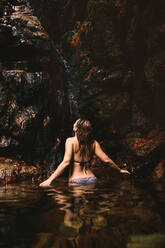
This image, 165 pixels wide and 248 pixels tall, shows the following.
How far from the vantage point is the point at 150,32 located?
8.54 metres

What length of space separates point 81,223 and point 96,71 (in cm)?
751

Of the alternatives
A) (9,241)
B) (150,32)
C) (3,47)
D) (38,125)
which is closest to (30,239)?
(9,241)

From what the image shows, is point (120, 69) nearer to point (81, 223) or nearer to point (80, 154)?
point (80, 154)

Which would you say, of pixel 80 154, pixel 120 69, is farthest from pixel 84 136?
pixel 120 69

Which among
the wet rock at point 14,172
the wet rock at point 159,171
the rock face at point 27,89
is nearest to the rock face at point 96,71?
the rock face at point 27,89

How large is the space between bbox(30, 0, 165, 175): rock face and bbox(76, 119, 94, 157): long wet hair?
167 inches

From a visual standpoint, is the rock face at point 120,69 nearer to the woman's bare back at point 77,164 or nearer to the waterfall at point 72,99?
the waterfall at point 72,99

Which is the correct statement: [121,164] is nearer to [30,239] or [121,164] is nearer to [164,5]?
[164,5]

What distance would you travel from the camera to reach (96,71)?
352 inches

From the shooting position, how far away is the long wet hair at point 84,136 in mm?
4145

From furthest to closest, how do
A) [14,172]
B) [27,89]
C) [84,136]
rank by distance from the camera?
1. [27,89]
2. [14,172]
3. [84,136]

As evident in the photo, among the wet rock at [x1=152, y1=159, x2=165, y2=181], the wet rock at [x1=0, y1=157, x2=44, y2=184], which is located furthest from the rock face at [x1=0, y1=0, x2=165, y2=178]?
the wet rock at [x1=0, y1=157, x2=44, y2=184]

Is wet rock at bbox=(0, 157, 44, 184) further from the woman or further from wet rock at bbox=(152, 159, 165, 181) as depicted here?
wet rock at bbox=(152, 159, 165, 181)

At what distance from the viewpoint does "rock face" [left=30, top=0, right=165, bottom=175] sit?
8469 mm
